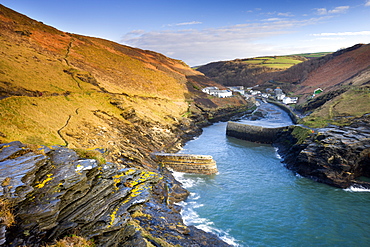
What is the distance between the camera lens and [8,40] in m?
47.1

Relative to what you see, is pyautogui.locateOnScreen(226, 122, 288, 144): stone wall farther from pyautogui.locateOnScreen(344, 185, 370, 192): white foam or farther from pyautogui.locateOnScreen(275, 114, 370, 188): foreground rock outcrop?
pyautogui.locateOnScreen(344, 185, 370, 192): white foam

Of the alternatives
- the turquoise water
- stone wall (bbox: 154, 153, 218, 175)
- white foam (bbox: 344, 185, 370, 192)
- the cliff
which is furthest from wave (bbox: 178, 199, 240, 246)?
white foam (bbox: 344, 185, 370, 192)

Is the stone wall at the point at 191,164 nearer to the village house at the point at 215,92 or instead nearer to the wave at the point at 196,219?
the wave at the point at 196,219

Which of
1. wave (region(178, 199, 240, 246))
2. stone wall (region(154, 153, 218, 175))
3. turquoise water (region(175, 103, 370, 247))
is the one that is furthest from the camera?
stone wall (region(154, 153, 218, 175))

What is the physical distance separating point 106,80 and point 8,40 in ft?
70.3

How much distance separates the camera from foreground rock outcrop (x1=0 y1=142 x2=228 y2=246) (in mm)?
10433

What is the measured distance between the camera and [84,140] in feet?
85.4

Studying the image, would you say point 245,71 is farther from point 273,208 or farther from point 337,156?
point 273,208

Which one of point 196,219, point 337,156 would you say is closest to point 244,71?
point 337,156

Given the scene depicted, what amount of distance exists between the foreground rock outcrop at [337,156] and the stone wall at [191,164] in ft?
42.7

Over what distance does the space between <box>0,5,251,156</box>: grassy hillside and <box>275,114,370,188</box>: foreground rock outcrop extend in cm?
2307

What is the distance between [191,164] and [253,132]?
939 inches

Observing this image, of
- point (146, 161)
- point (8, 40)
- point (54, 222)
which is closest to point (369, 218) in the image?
point (146, 161)

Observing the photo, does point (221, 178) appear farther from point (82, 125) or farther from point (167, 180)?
point (82, 125)
